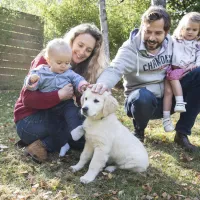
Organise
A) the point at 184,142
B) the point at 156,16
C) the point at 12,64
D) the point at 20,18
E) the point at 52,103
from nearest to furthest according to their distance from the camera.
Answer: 1. the point at 52,103
2. the point at 156,16
3. the point at 184,142
4. the point at 12,64
5. the point at 20,18

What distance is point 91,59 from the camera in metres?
3.73

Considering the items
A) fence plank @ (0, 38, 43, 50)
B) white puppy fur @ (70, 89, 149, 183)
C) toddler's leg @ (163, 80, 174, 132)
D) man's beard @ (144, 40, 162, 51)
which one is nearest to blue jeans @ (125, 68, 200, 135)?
toddler's leg @ (163, 80, 174, 132)

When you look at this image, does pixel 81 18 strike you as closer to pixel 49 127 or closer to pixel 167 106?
pixel 167 106

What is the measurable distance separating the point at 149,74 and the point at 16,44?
7104 mm

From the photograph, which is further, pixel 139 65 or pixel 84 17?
pixel 84 17

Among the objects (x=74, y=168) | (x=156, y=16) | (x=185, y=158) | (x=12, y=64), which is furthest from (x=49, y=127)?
(x=12, y=64)

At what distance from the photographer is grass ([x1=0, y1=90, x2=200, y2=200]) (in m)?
2.69

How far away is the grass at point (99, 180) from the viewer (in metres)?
2.69

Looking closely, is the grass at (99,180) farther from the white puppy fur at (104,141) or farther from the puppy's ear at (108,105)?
the puppy's ear at (108,105)

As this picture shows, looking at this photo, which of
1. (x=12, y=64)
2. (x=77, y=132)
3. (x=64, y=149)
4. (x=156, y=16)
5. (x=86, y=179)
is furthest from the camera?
(x=12, y=64)

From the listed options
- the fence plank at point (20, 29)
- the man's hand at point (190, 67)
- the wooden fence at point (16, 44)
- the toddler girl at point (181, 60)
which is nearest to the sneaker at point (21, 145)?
the toddler girl at point (181, 60)

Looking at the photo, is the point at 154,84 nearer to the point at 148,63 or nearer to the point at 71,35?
the point at 148,63

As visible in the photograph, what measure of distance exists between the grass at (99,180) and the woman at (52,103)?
6.3 inches

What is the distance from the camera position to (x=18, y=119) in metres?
3.50
